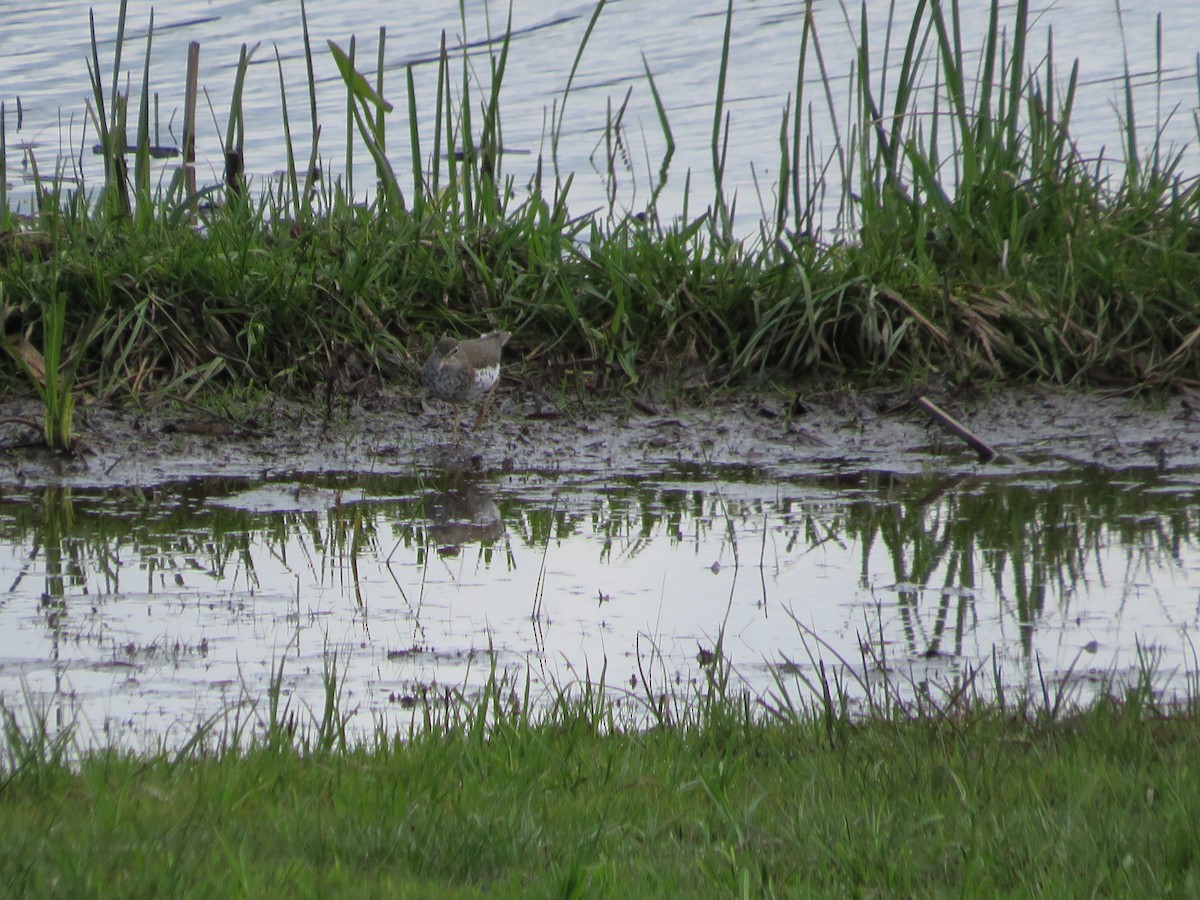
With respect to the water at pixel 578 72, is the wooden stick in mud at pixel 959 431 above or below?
below

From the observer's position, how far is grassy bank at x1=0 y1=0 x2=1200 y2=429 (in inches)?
283

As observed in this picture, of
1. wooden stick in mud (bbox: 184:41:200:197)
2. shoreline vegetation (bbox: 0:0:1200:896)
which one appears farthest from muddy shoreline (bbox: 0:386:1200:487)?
wooden stick in mud (bbox: 184:41:200:197)

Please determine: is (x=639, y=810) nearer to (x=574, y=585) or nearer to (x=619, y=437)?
(x=574, y=585)

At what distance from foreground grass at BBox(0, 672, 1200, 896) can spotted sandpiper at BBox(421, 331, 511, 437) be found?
297 centimetres

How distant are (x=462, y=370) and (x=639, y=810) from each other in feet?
12.1

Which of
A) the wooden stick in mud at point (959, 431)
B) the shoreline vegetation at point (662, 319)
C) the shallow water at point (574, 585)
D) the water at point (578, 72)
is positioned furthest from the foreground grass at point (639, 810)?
the water at point (578, 72)

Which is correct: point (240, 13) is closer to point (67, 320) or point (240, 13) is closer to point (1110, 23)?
point (1110, 23)

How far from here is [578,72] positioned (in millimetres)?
15195

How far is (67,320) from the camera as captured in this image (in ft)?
23.6

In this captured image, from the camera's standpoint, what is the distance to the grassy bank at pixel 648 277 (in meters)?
7.19

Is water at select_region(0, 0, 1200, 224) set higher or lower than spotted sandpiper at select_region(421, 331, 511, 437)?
higher

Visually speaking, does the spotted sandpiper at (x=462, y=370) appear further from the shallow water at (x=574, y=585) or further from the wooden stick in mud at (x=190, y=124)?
the wooden stick in mud at (x=190, y=124)

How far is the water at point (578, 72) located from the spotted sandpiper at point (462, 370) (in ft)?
14.5

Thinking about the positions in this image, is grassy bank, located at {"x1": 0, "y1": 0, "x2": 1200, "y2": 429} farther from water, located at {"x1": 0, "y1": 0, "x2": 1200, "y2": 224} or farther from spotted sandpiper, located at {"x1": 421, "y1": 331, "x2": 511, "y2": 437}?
water, located at {"x1": 0, "y1": 0, "x2": 1200, "y2": 224}
